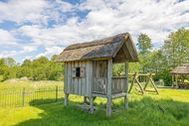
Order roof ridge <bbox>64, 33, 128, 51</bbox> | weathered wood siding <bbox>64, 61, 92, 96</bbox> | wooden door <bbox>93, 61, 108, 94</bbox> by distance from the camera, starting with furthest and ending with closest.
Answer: weathered wood siding <bbox>64, 61, 92, 96</bbox>, roof ridge <bbox>64, 33, 128, 51</bbox>, wooden door <bbox>93, 61, 108, 94</bbox>

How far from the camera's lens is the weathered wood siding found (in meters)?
16.0

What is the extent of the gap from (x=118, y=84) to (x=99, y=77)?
1.37m

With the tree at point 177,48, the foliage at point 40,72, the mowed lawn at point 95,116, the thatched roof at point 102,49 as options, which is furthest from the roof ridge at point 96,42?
the tree at point 177,48

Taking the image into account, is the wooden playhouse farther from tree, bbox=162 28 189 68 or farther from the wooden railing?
Answer: tree, bbox=162 28 189 68

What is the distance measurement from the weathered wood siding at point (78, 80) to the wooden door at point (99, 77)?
36cm

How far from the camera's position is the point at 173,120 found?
45.9ft

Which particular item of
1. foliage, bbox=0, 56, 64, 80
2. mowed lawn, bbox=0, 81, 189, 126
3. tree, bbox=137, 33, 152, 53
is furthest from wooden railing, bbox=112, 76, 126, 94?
tree, bbox=137, 33, 152, 53

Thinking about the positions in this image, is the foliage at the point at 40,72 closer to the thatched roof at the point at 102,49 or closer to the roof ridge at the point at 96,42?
Answer: the roof ridge at the point at 96,42

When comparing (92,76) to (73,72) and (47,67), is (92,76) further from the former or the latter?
(47,67)

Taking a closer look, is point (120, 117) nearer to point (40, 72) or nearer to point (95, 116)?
point (95, 116)

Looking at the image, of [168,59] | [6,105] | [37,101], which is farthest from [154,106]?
[168,59]

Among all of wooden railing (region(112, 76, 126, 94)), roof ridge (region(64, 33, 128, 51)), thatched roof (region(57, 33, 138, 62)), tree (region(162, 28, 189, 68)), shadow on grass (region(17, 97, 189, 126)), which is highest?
tree (region(162, 28, 189, 68))

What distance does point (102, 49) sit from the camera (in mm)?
15203

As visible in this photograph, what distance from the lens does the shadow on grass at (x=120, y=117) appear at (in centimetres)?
1324
